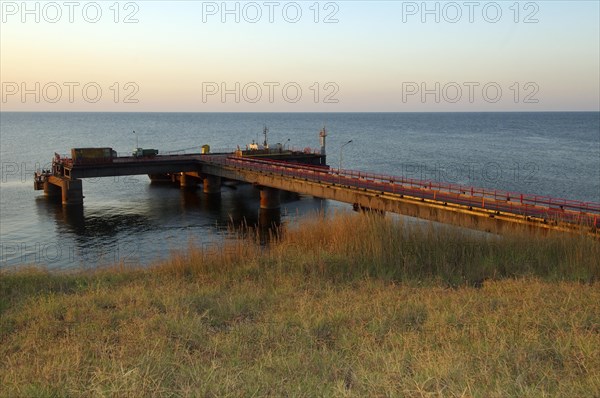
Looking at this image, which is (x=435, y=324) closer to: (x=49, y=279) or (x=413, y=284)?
(x=413, y=284)

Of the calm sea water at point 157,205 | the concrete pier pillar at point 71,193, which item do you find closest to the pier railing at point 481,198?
the calm sea water at point 157,205

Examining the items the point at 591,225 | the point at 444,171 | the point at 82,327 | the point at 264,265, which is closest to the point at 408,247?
the point at 264,265

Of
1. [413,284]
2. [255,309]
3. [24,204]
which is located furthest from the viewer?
[24,204]

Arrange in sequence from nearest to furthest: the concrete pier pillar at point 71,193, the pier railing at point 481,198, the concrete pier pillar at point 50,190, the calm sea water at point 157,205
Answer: the pier railing at point 481,198
the calm sea water at point 157,205
the concrete pier pillar at point 71,193
the concrete pier pillar at point 50,190

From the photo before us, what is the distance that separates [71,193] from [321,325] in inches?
1764

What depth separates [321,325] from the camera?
996 centimetres

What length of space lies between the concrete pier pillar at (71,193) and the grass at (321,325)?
32416 mm

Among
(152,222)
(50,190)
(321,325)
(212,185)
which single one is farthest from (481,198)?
(50,190)

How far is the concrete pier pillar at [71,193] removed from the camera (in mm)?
48250

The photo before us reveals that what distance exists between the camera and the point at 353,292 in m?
13.2

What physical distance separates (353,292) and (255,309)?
9.54ft

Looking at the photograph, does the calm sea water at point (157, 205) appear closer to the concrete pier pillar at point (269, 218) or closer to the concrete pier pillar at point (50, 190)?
the concrete pier pillar at point (269, 218)

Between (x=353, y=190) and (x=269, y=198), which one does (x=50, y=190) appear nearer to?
(x=269, y=198)

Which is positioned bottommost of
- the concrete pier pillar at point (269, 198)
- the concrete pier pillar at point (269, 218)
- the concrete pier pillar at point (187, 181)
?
the concrete pier pillar at point (269, 218)
